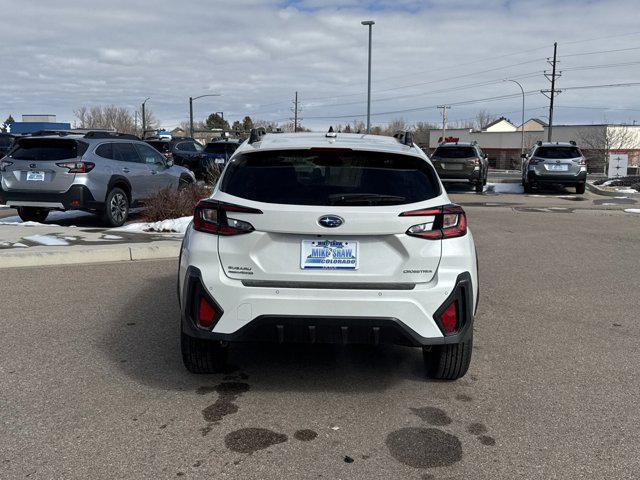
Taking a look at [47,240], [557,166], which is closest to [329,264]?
[47,240]

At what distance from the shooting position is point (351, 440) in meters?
3.51

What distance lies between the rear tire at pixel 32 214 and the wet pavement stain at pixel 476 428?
10285 mm

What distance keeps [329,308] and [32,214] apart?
9.97 meters

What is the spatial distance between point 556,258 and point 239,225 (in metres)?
6.83

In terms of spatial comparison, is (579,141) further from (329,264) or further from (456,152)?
(329,264)

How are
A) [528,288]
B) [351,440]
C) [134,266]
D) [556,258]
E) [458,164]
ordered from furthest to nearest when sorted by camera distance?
[458,164] → [556,258] → [134,266] → [528,288] → [351,440]

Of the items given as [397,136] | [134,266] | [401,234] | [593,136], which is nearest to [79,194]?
[134,266]

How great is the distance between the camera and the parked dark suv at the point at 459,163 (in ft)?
69.2

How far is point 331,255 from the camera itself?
375 cm

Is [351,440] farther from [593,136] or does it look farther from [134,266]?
[593,136]

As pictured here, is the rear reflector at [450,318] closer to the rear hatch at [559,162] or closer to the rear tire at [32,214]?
the rear tire at [32,214]

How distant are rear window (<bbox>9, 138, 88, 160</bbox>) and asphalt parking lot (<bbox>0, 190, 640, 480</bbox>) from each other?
175 inches

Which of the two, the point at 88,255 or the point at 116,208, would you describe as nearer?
the point at 88,255

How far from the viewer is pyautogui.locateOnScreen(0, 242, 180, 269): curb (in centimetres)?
823
